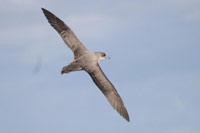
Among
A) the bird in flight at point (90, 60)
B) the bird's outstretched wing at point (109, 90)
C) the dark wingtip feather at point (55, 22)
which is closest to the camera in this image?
the bird in flight at point (90, 60)

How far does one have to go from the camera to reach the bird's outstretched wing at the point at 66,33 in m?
33.1

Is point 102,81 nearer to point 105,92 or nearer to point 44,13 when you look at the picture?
point 105,92

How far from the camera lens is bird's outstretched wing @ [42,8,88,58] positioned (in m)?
33.1

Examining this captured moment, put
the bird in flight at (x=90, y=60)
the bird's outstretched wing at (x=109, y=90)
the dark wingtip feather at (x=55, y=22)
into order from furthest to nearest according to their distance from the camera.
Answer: the dark wingtip feather at (x=55, y=22) → the bird's outstretched wing at (x=109, y=90) → the bird in flight at (x=90, y=60)

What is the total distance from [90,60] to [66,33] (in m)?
3.16

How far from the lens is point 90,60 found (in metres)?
31.9

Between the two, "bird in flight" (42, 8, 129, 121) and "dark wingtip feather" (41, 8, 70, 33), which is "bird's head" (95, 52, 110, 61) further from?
"dark wingtip feather" (41, 8, 70, 33)

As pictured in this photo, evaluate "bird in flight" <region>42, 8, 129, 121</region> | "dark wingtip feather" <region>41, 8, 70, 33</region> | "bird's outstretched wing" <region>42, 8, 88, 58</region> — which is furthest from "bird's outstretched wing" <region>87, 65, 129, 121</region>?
"dark wingtip feather" <region>41, 8, 70, 33</region>

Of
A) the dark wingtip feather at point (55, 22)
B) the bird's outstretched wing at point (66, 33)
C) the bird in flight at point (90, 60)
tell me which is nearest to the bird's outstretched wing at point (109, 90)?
the bird in flight at point (90, 60)

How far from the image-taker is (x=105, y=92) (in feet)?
111

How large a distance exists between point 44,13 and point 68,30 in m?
1.96

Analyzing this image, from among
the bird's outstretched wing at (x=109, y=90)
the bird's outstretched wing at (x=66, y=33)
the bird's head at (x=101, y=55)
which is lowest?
the bird's outstretched wing at (x=109, y=90)

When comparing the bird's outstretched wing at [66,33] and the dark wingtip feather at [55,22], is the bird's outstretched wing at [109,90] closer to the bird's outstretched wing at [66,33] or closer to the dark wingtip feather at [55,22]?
the bird's outstretched wing at [66,33]

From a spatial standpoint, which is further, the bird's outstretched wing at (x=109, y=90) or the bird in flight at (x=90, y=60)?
the bird's outstretched wing at (x=109, y=90)
